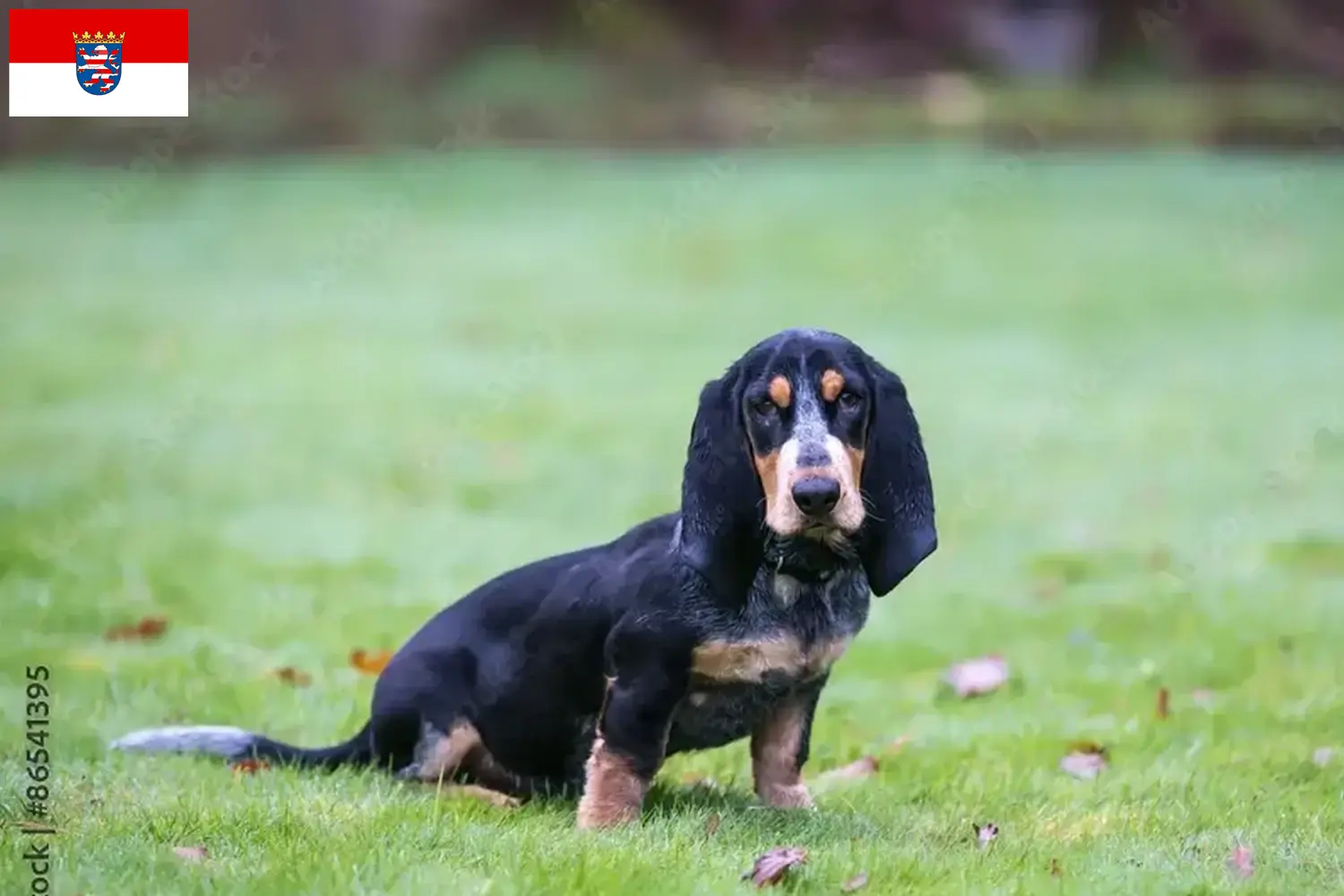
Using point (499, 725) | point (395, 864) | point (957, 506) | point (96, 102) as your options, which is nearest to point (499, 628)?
point (499, 725)

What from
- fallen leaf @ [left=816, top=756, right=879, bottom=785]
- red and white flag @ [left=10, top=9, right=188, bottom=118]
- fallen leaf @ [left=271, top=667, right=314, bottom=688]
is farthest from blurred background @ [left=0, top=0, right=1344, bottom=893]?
red and white flag @ [left=10, top=9, right=188, bottom=118]

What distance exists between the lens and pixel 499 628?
5.64 metres

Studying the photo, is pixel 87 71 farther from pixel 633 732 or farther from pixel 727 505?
pixel 633 732

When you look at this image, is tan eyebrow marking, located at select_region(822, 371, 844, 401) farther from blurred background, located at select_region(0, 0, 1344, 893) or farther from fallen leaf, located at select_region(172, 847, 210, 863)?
fallen leaf, located at select_region(172, 847, 210, 863)

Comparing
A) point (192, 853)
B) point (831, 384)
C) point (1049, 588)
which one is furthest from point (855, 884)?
point (1049, 588)

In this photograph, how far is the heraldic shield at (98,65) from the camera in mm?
7004

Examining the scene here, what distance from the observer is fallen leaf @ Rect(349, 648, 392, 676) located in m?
7.69

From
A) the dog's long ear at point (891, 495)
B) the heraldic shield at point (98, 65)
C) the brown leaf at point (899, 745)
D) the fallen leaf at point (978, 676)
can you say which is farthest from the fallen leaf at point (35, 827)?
the fallen leaf at point (978, 676)

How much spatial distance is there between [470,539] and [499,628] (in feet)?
15.6

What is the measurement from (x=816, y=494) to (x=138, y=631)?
4.44 meters

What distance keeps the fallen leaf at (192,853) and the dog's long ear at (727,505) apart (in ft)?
4.71

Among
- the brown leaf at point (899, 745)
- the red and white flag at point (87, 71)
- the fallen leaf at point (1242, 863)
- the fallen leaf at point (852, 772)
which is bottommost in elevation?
the brown leaf at point (899, 745)

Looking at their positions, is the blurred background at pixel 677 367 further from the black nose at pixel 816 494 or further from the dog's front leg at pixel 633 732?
the black nose at pixel 816 494

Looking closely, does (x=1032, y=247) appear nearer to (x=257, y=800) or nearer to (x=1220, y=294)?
(x=1220, y=294)
